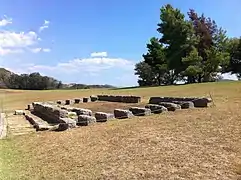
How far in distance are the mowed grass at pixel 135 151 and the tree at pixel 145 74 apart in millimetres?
45619

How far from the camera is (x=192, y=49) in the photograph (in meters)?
44.3

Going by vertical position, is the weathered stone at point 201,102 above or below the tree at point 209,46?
below

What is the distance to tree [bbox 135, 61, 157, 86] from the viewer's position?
57.0 meters

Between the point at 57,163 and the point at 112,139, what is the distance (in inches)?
76.7

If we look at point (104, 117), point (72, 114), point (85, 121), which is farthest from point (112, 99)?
point (85, 121)

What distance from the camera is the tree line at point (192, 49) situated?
43125mm

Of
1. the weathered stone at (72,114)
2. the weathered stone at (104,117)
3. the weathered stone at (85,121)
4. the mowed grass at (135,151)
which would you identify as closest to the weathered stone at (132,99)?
the weathered stone at (72,114)

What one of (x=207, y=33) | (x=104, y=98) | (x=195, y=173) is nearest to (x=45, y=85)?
(x=207, y=33)

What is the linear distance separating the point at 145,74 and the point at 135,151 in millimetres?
51220

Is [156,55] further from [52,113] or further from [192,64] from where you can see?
[52,113]

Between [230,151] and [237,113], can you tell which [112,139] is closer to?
[230,151]

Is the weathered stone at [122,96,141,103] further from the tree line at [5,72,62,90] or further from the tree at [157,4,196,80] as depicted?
the tree line at [5,72,62,90]

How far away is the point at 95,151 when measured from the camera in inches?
324

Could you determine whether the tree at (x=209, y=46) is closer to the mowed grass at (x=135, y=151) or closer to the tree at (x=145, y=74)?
the tree at (x=145, y=74)
